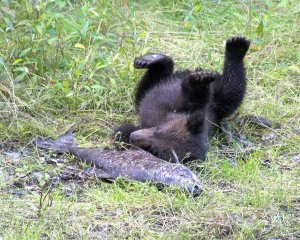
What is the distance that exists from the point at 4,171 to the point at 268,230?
1733 millimetres

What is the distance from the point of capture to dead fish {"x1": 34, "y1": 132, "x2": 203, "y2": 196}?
4789 millimetres

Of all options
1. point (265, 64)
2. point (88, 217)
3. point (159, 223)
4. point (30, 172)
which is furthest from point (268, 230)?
point (265, 64)

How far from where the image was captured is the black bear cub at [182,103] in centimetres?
533

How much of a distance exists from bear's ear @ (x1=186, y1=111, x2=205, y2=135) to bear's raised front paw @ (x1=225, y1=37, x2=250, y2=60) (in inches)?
31.1

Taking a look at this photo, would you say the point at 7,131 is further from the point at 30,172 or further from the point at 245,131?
the point at 245,131

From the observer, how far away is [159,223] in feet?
14.6

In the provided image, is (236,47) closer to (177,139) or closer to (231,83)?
(231,83)

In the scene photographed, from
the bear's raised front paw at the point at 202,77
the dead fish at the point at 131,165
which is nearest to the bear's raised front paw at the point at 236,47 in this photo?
the bear's raised front paw at the point at 202,77

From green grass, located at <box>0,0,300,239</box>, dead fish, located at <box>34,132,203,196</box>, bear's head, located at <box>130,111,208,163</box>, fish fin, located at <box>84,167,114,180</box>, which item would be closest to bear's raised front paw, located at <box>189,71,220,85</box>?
bear's head, located at <box>130,111,208,163</box>

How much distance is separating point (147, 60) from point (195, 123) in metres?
0.77

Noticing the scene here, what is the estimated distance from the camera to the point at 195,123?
5.36m

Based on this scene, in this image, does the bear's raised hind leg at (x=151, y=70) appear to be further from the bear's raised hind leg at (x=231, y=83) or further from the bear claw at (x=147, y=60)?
the bear's raised hind leg at (x=231, y=83)

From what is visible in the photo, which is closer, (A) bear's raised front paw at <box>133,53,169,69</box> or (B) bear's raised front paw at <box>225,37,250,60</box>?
(A) bear's raised front paw at <box>133,53,169,69</box>

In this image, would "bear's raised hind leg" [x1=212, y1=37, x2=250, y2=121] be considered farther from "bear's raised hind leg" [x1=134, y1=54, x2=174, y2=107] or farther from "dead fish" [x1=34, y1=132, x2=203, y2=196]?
"dead fish" [x1=34, y1=132, x2=203, y2=196]
